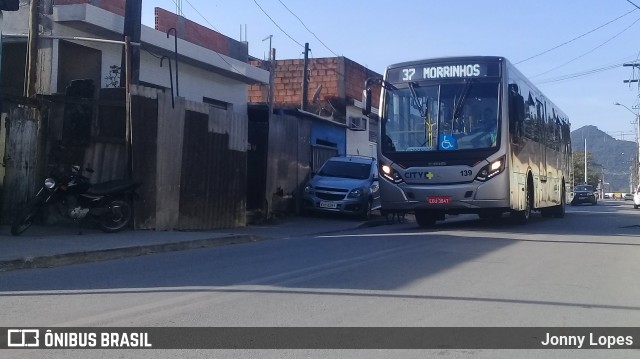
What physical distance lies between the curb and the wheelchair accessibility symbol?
16.6ft

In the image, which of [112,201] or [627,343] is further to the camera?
[112,201]

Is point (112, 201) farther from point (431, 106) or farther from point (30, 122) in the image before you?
point (431, 106)

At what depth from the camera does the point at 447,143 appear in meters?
14.8

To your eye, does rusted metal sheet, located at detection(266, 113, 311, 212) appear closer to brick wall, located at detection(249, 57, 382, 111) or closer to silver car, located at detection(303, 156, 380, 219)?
silver car, located at detection(303, 156, 380, 219)

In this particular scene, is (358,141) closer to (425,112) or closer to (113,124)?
(425,112)

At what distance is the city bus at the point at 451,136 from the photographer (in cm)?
1460

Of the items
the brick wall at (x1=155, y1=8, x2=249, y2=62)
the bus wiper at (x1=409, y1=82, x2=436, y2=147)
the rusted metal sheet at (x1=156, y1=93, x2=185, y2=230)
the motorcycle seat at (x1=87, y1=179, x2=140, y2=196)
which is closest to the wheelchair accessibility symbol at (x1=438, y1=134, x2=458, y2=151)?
the bus wiper at (x1=409, y1=82, x2=436, y2=147)

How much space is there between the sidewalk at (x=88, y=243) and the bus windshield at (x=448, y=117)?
3.31m

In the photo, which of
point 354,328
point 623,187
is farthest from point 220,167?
point 623,187

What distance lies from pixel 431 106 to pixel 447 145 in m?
0.96

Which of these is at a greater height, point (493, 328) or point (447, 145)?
point (447, 145)

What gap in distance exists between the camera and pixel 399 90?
15.5m
